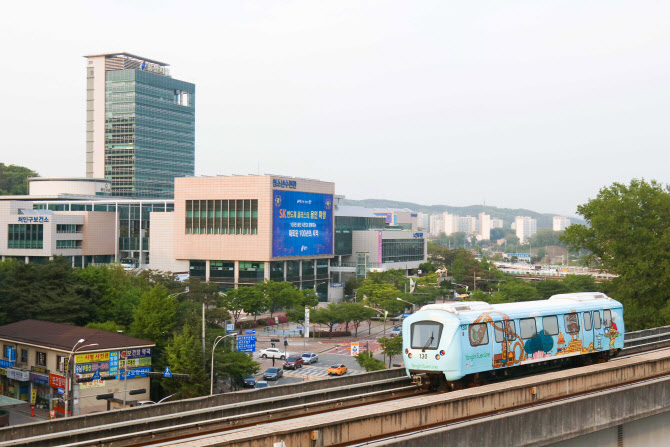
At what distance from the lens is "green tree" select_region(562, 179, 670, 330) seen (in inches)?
1841

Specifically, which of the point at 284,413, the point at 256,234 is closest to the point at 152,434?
the point at 284,413

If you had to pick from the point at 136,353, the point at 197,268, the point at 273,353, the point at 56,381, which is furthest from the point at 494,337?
the point at 197,268

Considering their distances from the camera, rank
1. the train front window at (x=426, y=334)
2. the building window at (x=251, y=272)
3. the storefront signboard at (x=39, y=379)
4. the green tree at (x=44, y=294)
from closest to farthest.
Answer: the train front window at (x=426, y=334), the storefront signboard at (x=39, y=379), the green tree at (x=44, y=294), the building window at (x=251, y=272)

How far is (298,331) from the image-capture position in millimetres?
80750

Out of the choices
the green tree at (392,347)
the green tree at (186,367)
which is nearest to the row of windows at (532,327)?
the green tree at (186,367)

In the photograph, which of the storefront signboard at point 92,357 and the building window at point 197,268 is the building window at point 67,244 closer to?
the building window at point 197,268

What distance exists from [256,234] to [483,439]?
80.5 meters

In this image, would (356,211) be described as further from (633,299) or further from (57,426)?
(57,426)

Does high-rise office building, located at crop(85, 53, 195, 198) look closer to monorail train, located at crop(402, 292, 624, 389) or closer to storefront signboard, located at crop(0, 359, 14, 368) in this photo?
storefront signboard, located at crop(0, 359, 14, 368)

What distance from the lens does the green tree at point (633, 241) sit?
4675 centimetres

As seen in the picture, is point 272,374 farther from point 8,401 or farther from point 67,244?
point 67,244

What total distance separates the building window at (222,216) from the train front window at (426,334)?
73912mm

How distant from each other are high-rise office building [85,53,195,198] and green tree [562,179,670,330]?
125314 millimetres

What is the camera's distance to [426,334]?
2002 centimetres
